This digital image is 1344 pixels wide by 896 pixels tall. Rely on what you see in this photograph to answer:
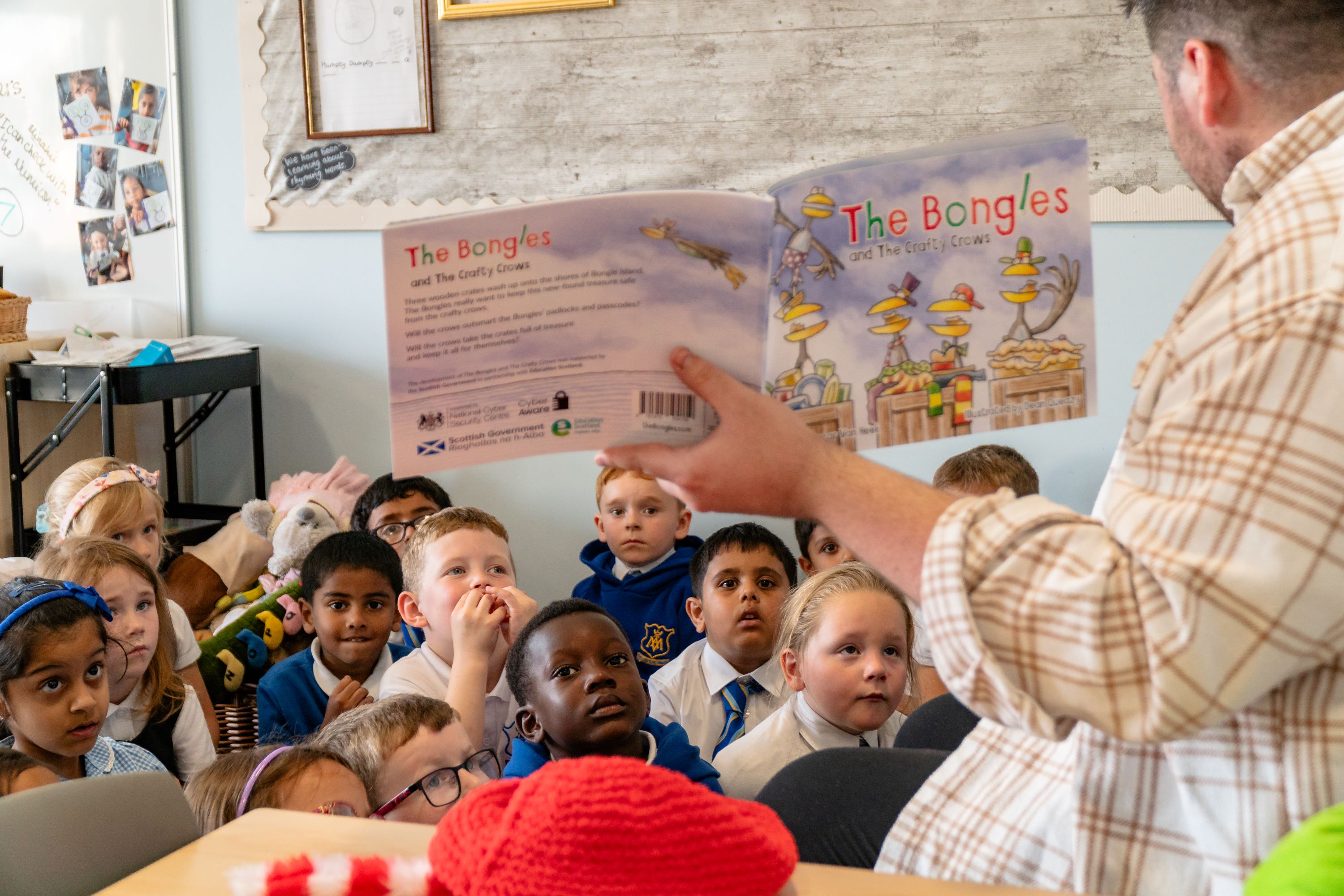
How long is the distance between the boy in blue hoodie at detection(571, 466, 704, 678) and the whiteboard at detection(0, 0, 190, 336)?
1.73 metres

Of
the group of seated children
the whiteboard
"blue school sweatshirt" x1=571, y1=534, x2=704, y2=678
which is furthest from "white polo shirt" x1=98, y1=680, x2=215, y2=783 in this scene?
the whiteboard

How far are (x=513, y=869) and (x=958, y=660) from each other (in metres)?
0.27

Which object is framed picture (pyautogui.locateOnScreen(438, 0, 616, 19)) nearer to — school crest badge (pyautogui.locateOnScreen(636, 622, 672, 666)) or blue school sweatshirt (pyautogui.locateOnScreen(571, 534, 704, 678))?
blue school sweatshirt (pyautogui.locateOnScreen(571, 534, 704, 678))

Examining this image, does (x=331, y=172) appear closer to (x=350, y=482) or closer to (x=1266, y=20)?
(x=350, y=482)

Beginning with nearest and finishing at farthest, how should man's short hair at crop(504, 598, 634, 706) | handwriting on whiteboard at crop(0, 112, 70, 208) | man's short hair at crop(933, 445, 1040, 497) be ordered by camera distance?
man's short hair at crop(504, 598, 634, 706), man's short hair at crop(933, 445, 1040, 497), handwriting on whiteboard at crop(0, 112, 70, 208)

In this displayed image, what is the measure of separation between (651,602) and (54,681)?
126cm

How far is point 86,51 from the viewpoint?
3498 millimetres

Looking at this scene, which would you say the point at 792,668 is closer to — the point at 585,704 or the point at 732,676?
A: the point at 732,676

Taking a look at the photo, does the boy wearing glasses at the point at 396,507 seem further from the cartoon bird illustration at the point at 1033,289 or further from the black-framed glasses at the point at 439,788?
the cartoon bird illustration at the point at 1033,289

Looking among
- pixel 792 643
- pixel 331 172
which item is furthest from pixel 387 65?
pixel 792 643

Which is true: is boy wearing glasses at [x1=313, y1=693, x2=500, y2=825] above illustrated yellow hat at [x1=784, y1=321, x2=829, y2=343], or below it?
below

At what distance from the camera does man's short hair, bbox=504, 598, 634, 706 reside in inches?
63.7

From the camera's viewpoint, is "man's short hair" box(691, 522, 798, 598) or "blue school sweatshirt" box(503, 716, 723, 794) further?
"man's short hair" box(691, 522, 798, 598)

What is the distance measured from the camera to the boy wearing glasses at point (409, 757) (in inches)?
55.0
